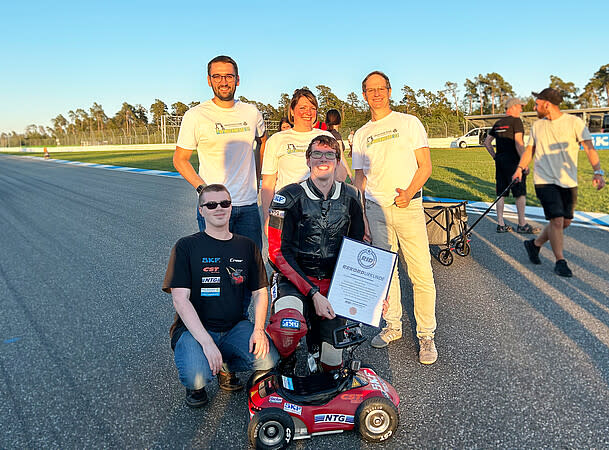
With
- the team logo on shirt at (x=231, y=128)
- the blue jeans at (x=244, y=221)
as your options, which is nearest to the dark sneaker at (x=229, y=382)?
the blue jeans at (x=244, y=221)

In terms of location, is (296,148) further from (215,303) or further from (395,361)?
(395,361)

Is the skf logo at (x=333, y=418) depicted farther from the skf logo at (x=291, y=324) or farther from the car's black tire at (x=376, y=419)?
the skf logo at (x=291, y=324)

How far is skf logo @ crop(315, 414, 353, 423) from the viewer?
2412 mm

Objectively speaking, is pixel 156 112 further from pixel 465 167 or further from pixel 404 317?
pixel 404 317

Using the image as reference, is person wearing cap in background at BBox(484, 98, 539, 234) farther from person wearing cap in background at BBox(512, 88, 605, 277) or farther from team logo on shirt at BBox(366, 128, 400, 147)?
team logo on shirt at BBox(366, 128, 400, 147)

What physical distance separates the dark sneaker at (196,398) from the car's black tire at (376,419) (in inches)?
39.1

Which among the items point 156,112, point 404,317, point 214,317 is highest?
point 156,112

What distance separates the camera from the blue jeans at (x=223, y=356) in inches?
105

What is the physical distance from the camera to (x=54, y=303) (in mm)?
4730

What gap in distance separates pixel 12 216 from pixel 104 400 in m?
9.50

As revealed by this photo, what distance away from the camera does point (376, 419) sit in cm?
239

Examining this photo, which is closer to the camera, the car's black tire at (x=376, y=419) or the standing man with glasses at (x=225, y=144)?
the car's black tire at (x=376, y=419)

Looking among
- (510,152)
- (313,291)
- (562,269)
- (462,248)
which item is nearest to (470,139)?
(510,152)

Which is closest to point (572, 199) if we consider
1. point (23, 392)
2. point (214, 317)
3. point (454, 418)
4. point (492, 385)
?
point (492, 385)
